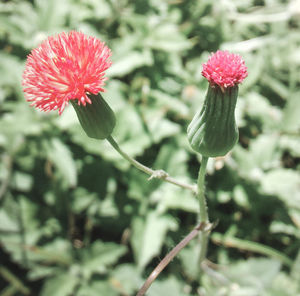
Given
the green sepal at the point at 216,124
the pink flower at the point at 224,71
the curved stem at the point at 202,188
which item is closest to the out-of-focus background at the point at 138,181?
the curved stem at the point at 202,188

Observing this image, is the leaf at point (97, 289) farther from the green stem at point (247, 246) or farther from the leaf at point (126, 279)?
the green stem at point (247, 246)

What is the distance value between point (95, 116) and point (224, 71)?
0.44 m

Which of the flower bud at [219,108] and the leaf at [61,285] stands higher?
the flower bud at [219,108]

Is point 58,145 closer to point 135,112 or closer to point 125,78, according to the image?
point 135,112

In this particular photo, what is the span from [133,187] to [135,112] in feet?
1.72

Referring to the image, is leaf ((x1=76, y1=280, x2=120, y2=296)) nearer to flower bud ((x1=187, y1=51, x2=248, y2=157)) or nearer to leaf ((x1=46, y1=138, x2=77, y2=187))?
leaf ((x1=46, y1=138, x2=77, y2=187))

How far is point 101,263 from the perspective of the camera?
237cm

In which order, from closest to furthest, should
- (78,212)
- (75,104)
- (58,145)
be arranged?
(75,104) < (58,145) < (78,212)

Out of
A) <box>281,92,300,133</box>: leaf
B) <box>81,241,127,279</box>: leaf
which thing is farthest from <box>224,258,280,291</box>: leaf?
<box>281,92,300,133</box>: leaf

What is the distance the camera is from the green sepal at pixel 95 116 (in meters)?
1.22

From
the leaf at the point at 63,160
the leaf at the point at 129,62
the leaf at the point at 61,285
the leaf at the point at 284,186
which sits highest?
the leaf at the point at 129,62

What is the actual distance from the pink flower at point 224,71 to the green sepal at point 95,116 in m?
0.36

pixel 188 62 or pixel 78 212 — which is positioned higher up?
pixel 188 62

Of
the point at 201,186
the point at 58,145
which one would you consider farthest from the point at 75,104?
the point at 58,145
